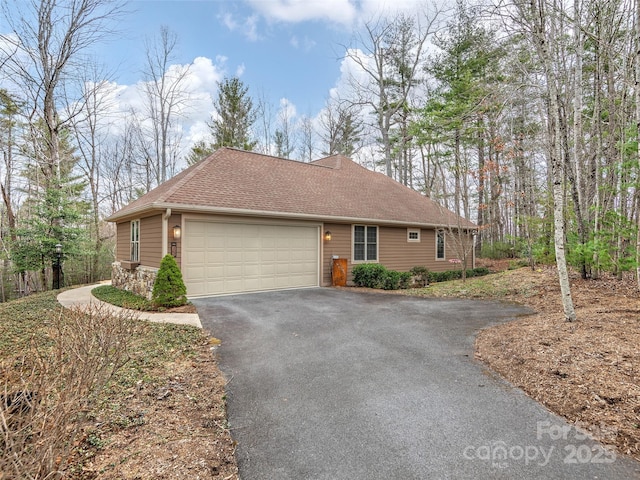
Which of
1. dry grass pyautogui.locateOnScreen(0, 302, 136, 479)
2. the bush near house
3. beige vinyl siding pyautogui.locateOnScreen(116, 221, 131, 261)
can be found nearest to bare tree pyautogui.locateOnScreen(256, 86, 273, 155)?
beige vinyl siding pyautogui.locateOnScreen(116, 221, 131, 261)

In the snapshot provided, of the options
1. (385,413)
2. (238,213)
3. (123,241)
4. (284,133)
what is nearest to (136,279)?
(123,241)

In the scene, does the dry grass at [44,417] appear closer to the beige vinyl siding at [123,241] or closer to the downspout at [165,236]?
the downspout at [165,236]

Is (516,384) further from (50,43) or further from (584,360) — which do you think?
(50,43)

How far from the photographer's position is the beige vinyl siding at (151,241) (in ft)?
27.1

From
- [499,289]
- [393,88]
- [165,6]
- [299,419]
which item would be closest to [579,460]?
[299,419]

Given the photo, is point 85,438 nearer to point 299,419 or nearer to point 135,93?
point 299,419

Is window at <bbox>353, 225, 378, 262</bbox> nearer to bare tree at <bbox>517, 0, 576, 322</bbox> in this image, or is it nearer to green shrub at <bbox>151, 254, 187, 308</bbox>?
green shrub at <bbox>151, 254, 187, 308</bbox>

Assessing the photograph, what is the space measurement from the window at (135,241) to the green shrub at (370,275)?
23.6 feet

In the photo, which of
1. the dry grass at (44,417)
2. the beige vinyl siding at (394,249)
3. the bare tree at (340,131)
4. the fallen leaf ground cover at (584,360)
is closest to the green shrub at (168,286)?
the dry grass at (44,417)

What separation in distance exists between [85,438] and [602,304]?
304 inches

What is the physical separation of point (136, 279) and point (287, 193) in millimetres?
5248

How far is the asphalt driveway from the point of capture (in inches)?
82.6

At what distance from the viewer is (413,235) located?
13109 millimetres

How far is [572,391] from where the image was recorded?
2893 millimetres
